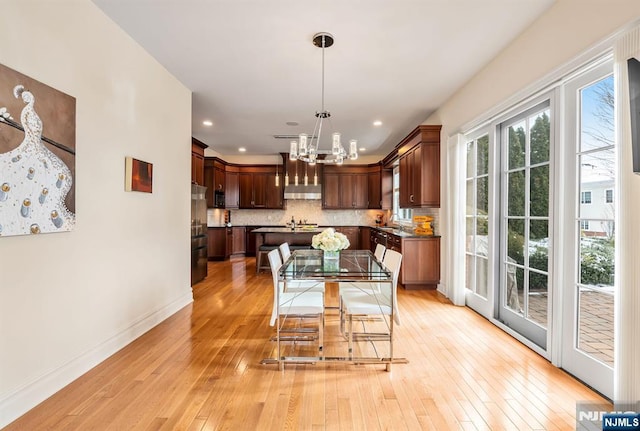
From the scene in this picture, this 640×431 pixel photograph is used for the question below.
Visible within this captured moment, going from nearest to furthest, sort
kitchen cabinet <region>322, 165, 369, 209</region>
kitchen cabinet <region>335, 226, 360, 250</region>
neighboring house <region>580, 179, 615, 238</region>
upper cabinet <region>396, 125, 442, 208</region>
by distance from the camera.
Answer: neighboring house <region>580, 179, 615, 238</region> < upper cabinet <region>396, 125, 442, 208</region> < kitchen cabinet <region>335, 226, 360, 250</region> < kitchen cabinet <region>322, 165, 369, 209</region>

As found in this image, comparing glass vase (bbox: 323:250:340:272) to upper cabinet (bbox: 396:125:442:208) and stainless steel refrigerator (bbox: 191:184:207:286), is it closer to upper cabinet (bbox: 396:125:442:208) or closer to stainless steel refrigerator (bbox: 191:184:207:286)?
upper cabinet (bbox: 396:125:442:208)

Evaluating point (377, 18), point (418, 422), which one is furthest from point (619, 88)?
point (418, 422)

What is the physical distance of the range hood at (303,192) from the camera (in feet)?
27.8

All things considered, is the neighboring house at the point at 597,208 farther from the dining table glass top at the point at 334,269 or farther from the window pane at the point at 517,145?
the dining table glass top at the point at 334,269

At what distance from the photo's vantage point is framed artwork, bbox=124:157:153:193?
2.88 meters

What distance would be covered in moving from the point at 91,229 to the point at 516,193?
381 cm

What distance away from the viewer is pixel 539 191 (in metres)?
2.80

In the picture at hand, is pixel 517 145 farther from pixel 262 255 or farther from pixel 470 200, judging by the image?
pixel 262 255

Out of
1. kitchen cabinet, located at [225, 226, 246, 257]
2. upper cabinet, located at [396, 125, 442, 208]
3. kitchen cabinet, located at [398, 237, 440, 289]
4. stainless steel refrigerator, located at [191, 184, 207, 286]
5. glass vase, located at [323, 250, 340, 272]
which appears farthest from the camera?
kitchen cabinet, located at [225, 226, 246, 257]

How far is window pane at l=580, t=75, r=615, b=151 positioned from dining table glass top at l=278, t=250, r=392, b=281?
171 cm

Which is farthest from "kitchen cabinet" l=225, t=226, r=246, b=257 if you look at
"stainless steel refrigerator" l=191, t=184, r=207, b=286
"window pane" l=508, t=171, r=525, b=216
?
"window pane" l=508, t=171, r=525, b=216

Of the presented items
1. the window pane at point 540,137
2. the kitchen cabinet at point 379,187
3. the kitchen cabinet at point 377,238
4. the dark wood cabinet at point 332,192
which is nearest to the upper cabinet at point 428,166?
the kitchen cabinet at point 377,238

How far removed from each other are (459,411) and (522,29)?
3.07m

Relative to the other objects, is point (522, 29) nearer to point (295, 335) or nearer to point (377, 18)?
point (377, 18)
